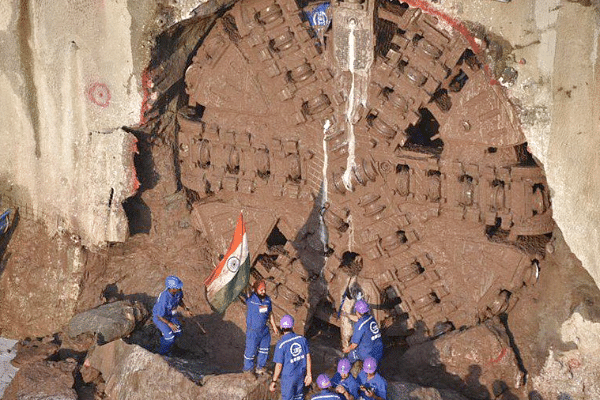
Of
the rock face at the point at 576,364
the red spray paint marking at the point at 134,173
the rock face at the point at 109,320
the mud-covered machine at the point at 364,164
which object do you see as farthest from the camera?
the red spray paint marking at the point at 134,173

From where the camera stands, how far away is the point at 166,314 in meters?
10.9

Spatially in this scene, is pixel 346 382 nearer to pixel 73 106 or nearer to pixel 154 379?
pixel 154 379

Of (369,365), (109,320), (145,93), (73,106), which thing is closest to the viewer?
(369,365)

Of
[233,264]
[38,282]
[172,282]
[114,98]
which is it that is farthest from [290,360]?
[38,282]

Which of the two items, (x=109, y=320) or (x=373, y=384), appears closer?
(x=373, y=384)

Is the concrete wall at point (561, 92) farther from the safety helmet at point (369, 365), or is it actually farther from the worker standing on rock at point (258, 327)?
the worker standing on rock at point (258, 327)

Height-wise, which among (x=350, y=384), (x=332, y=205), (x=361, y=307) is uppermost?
(x=332, y=205)

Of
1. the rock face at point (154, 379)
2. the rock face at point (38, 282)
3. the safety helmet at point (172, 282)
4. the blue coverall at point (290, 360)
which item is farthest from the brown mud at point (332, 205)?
the blue coverall at point (290, 360)

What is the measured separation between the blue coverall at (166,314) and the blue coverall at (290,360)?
1450 mm

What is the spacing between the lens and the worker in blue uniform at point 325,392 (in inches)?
373

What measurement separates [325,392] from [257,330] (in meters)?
1.10

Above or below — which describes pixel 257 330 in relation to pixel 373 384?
above

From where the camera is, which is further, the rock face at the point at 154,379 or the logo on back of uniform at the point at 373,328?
the logo on back of uniform at the point at 373,328

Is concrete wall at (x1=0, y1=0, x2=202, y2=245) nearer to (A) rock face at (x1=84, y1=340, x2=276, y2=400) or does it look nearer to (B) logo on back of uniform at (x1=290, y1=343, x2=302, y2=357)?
(A) rock face at (x1=84, y1=340, x2=276, y2=400)
